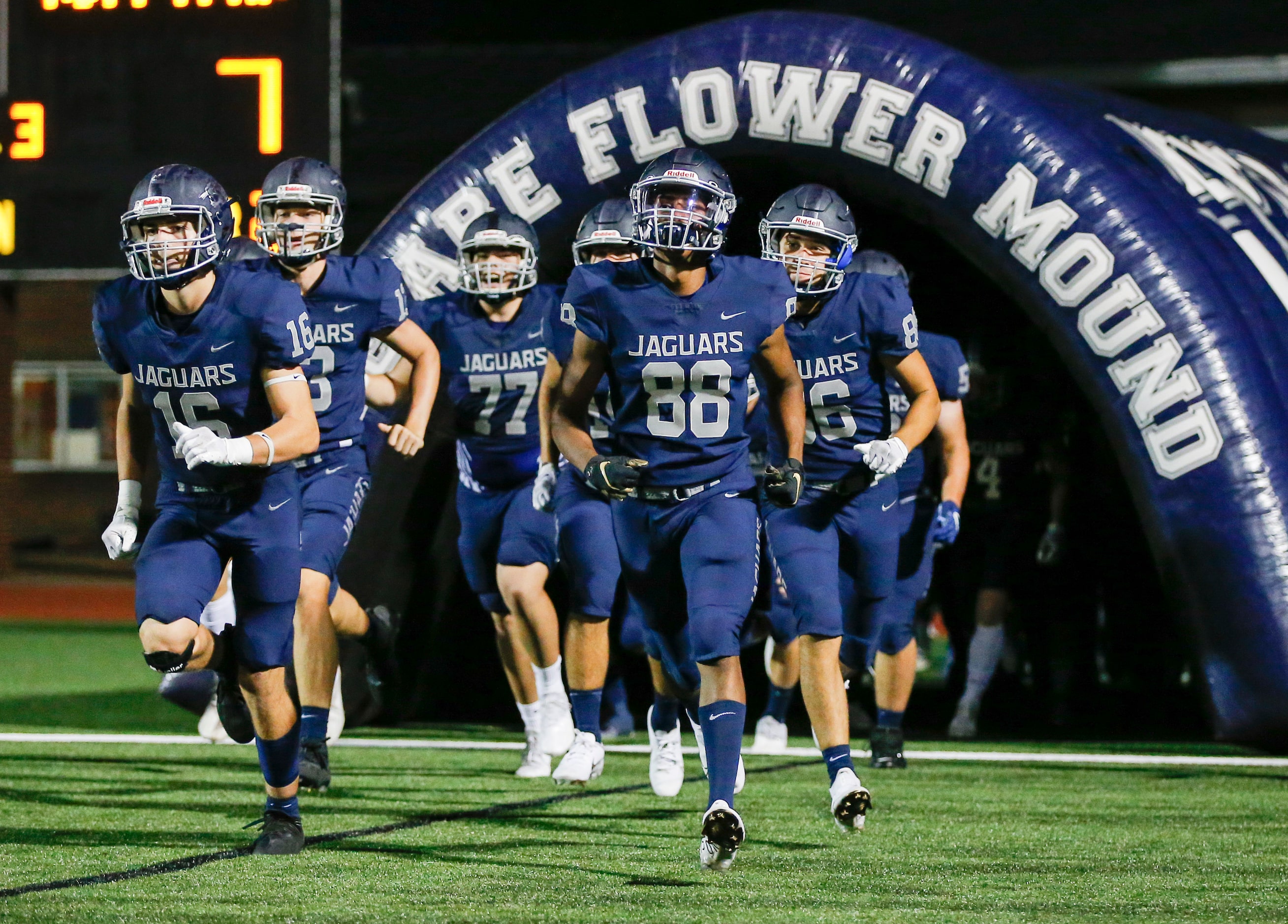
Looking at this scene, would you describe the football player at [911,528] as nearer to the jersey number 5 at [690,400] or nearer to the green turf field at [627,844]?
the green turf field at [627,844]

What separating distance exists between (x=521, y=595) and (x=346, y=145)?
10.8 meters

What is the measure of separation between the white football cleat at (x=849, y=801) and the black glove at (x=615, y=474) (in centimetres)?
101

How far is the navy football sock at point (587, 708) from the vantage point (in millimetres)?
6574

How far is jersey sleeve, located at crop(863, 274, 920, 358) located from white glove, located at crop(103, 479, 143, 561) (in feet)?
7.27

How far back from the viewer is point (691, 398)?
500 cm

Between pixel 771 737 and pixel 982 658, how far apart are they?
140cm

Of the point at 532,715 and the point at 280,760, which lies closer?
the point at 280,760

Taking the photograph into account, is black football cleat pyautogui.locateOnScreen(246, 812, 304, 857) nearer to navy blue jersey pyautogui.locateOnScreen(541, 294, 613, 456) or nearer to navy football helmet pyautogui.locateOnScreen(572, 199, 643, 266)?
navy blue jersey pyautogui.locateOnScreen(541, 294, 613, 456)

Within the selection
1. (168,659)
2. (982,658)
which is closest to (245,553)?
(168,659)

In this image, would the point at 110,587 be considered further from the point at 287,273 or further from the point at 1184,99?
the point at 287,273

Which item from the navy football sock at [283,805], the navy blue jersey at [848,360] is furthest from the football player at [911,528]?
the navy football sock at [283,805]

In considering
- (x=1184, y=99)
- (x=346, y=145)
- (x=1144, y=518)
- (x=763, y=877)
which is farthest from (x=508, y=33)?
(x=763, y=877)

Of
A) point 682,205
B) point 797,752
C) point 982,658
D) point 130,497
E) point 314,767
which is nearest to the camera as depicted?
point 682,205

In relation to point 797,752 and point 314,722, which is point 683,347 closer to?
point 314,722
